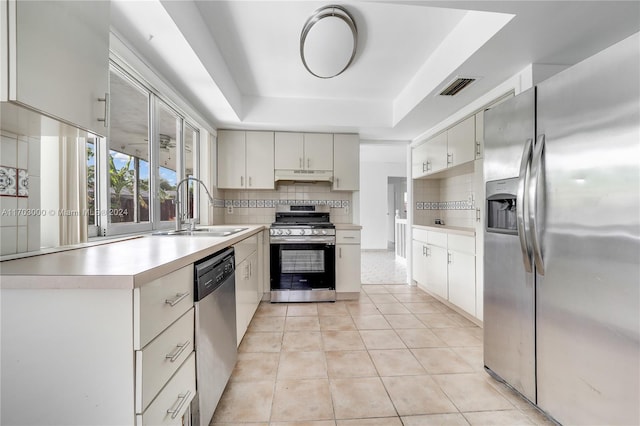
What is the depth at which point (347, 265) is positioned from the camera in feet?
11.1

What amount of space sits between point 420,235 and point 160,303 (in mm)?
3366

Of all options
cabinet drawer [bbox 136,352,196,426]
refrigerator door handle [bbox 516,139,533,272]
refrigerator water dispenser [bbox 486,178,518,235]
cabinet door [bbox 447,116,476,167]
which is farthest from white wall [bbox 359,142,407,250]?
cabinet drawer [bbox 136,352,196,426]

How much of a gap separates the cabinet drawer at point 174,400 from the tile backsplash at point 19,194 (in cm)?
79

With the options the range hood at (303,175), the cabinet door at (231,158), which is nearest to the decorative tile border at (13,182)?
the cabinet door at (231,158)

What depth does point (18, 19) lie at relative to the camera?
2.53 ft

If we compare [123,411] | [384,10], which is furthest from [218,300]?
[384,10]

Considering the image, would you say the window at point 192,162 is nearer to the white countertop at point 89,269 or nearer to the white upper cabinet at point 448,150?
the white countertop at point 89,269

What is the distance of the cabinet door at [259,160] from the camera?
361 centimetres

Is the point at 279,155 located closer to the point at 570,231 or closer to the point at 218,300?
the point at 218,300

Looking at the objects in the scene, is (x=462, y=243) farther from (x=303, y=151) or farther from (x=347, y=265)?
(x=303, y=151)

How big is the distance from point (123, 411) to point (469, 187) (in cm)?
356

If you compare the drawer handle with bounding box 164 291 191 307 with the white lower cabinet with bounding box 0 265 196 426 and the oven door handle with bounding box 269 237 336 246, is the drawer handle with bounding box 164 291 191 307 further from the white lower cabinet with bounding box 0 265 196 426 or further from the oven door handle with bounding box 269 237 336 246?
the oven door handle with bounding box 269 237 336 246

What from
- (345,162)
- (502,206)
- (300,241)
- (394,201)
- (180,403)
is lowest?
(180,403)

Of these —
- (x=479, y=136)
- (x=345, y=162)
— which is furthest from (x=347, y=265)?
(x=479, y=136)
